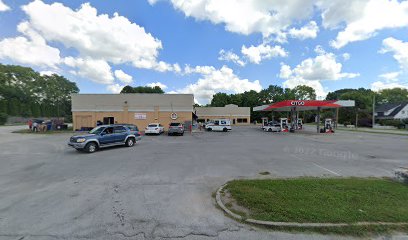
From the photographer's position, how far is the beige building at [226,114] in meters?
62.5

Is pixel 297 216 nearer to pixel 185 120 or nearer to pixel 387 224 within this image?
pixel 387 224

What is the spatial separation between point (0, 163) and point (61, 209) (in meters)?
8.55

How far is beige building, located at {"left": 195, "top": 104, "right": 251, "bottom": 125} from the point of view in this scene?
205 ft

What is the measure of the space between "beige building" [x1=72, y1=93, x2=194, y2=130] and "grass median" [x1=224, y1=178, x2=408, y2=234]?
25784mm

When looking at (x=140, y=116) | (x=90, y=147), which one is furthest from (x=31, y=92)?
(x=90, y=147)

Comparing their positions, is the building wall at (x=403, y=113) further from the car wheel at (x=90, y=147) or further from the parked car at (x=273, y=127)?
the car wheel at (x=90, y=147)

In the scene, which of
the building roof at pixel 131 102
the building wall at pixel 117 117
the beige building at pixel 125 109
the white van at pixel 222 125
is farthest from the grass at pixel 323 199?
the white van at pixel 222 125

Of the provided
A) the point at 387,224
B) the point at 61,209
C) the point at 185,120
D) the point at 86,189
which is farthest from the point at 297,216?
the point at 185,120

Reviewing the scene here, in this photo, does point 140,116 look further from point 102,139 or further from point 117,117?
point 102,139

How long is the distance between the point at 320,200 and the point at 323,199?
13 centimetres

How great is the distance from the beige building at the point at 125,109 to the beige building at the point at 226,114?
31046 millimetres

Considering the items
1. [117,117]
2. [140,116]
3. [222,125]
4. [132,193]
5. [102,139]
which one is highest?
[140,116]

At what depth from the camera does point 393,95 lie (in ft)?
250

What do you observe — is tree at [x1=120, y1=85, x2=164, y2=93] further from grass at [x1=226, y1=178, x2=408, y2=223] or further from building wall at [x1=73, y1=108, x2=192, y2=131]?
grass at [x1=226, y1=178, x2=408, y2=223]
